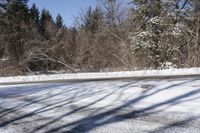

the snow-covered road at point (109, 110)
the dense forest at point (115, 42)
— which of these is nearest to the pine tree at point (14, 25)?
the dense forest at point (115, 42)

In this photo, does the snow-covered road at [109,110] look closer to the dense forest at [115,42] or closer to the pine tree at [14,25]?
the dense forest at [115,42]

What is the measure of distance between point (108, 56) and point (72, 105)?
1018 inches

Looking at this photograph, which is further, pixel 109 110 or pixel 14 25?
pixel 14 25

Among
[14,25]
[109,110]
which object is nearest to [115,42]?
[14,25]

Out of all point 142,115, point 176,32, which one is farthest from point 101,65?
point 142,115

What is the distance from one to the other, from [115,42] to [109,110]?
2727 cm

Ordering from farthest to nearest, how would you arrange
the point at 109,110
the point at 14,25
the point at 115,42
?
the point at 14,25 → the point at 115,42 → the point at 109,110

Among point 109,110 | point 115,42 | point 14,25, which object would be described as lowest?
point 109,110

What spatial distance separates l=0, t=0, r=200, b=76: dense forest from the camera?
1143 inches

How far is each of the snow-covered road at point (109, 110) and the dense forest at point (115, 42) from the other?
13447mm

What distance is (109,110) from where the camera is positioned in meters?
8.65

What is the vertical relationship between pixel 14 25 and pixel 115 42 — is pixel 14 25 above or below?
above

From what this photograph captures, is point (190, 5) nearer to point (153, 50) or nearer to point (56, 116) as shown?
point (153, 50)

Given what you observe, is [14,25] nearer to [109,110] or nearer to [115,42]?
[115,42]
